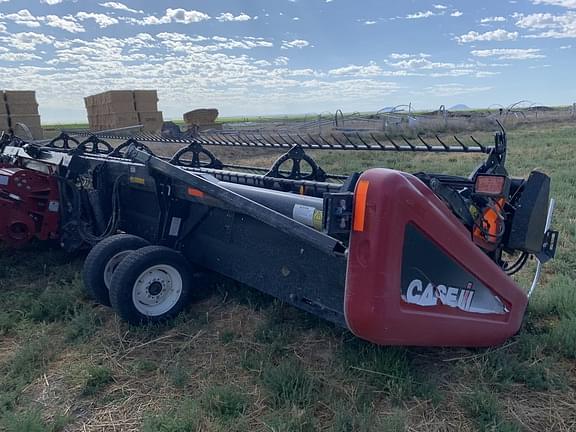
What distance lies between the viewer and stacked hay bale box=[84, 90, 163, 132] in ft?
84.7

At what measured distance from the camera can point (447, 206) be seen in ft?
8.65

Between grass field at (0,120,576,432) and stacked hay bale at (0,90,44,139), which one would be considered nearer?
grass field at (0,120,576,432)

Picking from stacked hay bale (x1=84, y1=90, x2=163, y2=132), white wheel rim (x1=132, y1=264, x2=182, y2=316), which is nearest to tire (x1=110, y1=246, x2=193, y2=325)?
white wheel rim (x1=132, y1=264, x2=182, y2=316)

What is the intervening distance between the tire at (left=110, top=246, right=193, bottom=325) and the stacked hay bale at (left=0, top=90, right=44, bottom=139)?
2304 cm

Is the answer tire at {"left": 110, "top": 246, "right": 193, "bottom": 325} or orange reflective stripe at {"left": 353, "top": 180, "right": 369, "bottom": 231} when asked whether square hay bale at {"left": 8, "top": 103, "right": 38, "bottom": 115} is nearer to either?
tire at {"left": 110, "top": 246, "right": 193, "bottom": 325}

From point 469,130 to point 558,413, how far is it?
2614 cm

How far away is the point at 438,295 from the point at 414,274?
0.21m

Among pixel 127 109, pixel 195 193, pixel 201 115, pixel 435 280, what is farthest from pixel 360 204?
pixel 201 115

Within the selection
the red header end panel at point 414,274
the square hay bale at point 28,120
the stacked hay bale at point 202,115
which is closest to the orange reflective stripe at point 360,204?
the red header end panel at point 414,274

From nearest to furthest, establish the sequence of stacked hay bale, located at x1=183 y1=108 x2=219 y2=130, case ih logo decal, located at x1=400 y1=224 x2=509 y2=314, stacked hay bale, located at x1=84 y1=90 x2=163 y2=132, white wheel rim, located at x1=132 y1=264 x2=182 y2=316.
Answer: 1. case ih logo decal, located at x1=400 y1=224 x2=509 y2=314
2. white wheel rim, located at x1=132 y1=264 x2=182 y2=316
3. stacked hay bale, located at x1=84 y1=90 x2=163 y2=132
4. stacked hay bale, located at x1=183 y1=108 x2=219 y2=130

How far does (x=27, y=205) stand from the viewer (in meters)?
4.64

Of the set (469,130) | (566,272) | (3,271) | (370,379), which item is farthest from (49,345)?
(469,130)

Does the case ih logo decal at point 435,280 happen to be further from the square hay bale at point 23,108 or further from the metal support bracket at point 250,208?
the square hay bale at point 23,108

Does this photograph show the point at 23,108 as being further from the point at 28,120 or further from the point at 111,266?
the point at 111,266
